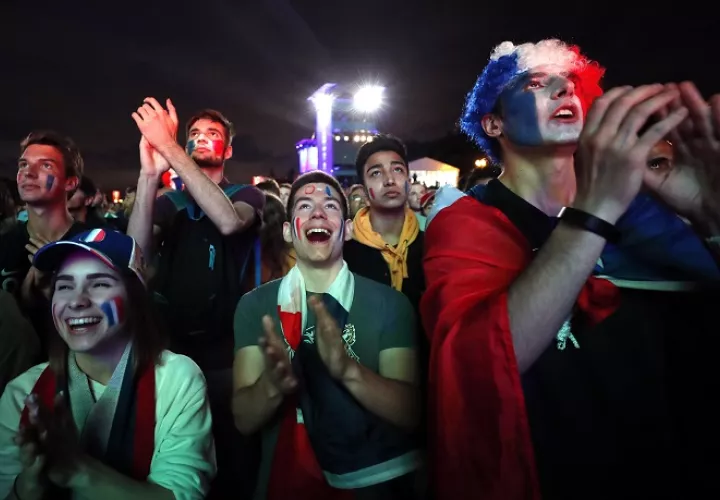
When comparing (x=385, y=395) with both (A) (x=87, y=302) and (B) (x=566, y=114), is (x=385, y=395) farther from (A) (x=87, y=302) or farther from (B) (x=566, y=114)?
(A) (x=87, y=302)

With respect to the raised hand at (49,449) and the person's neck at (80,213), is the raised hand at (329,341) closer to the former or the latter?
the raised hand at (49,449)

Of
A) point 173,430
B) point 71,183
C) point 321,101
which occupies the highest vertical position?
point 321,101

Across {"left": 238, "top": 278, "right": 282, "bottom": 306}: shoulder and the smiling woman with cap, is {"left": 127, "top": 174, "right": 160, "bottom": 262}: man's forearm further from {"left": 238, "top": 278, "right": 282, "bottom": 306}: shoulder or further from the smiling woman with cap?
{"left": 238, "top": 278, "right": 282, "bottom": 306}: shoulder

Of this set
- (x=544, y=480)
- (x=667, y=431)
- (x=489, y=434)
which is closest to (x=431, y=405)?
(x=489, y=434)

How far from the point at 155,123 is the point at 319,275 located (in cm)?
161

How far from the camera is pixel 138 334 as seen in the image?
2.10 metres

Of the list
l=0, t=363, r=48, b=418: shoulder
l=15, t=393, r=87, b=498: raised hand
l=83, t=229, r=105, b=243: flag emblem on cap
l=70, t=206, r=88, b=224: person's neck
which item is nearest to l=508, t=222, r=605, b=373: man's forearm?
l=15, t=393, r=87, b=498: raised hand

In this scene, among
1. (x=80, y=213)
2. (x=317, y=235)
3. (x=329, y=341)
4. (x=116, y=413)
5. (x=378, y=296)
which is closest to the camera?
(x=329, y=341)

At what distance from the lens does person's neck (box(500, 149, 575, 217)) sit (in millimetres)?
1540

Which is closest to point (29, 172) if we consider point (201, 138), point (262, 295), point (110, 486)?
point (201, 138)

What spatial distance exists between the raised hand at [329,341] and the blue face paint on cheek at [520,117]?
0.88 m

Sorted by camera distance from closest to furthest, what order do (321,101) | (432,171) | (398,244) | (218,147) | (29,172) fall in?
(29,172) → (398,244) → (218,147) → (432,171) → (321,101)

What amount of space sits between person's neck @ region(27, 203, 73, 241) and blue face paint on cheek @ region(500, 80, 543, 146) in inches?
108

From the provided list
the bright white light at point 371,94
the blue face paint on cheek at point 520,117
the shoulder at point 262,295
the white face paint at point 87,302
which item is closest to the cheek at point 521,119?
the blue face paint on cheek at point 520,117
